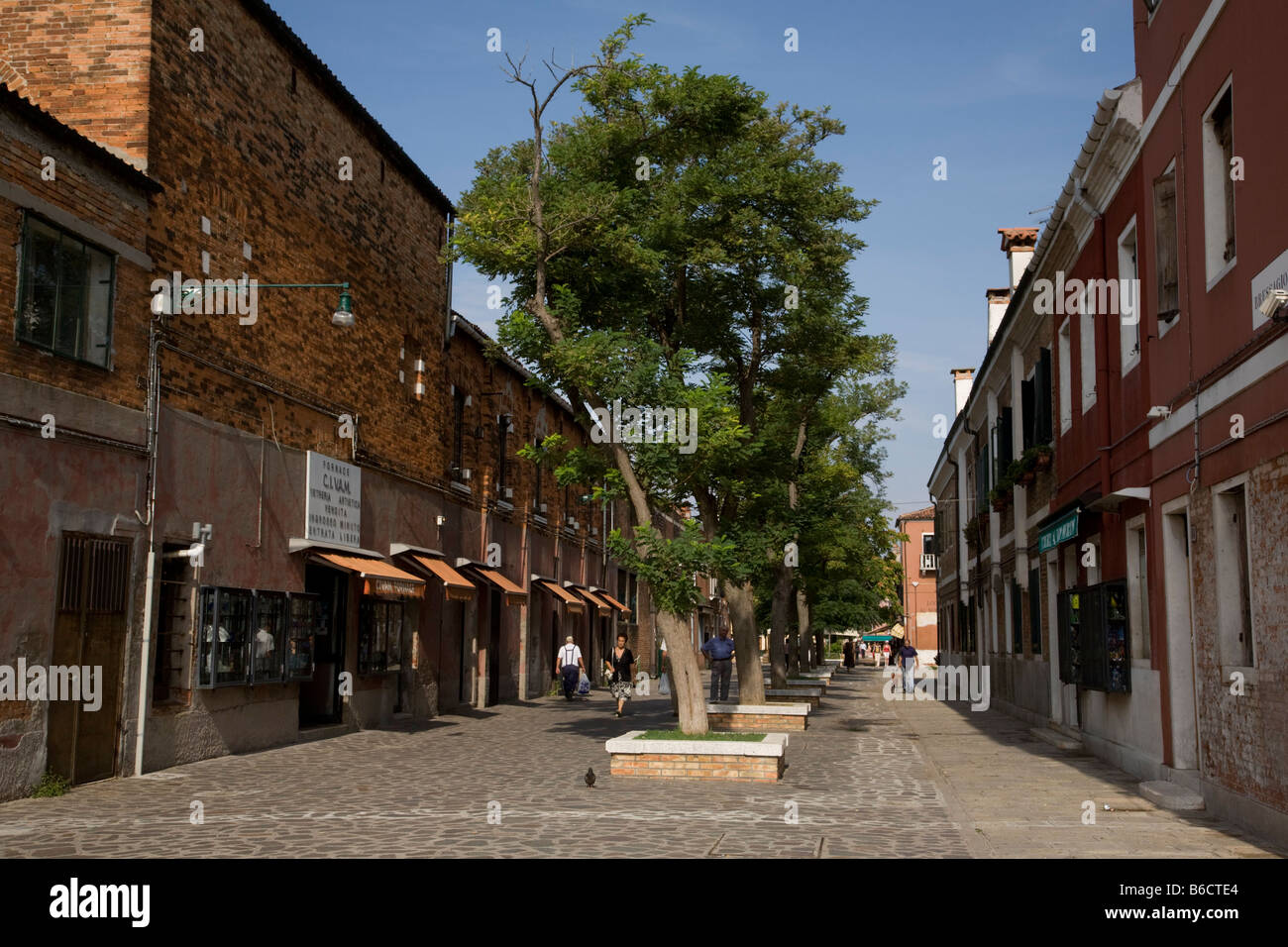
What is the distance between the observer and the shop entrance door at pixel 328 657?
62.0 ft


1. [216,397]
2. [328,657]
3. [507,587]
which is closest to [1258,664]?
[216,397]

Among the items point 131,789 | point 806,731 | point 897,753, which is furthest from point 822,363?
point 131,789

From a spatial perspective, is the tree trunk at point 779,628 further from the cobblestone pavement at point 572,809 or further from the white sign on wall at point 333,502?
the white sign on wall at point 333,502

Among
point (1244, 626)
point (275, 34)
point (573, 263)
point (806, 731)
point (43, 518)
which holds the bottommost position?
point (806, 731)

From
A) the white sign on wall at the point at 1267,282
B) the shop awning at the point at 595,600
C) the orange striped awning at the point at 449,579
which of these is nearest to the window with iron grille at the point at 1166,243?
the white sign on wall at the point at 1267,282

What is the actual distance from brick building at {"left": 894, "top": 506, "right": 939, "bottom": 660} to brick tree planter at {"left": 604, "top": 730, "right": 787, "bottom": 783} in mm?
65920

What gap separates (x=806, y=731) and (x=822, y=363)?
734 cm

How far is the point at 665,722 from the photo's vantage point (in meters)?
22.2

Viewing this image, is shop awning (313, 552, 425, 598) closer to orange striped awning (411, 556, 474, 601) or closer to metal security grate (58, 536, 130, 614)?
orange striped awning (411, 556, 474, 601)

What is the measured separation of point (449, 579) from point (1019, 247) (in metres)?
15.3

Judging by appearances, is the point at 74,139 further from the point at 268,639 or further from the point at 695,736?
the point at 695,736

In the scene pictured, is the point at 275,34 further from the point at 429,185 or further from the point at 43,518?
the point at 43,518

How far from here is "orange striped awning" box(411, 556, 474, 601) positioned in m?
20.6

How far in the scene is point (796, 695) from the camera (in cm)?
A: 2789
